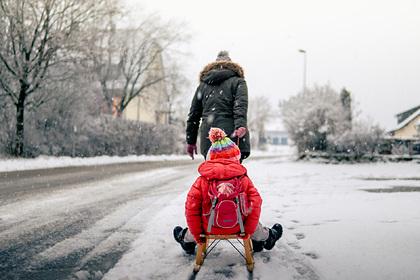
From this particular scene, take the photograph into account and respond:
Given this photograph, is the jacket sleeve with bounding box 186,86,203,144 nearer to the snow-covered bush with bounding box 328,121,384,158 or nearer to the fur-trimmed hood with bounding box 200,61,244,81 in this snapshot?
the fur-trimmed hood with bounding box 200,61,244,81

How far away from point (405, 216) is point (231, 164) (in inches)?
118

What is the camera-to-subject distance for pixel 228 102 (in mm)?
4176

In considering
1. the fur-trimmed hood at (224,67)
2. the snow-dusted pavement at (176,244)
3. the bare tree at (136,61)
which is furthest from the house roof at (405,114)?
the fur-trimmed hood at (224,67)

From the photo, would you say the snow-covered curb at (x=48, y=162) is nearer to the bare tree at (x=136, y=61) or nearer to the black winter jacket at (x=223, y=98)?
the bare tree at (x=136, y=61)

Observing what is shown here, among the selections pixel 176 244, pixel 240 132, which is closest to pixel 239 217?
pixel 240 132

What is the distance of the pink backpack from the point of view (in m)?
3.22

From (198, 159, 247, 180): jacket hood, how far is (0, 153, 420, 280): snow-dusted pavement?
2.58 feet

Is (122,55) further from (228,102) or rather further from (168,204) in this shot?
(228,102)

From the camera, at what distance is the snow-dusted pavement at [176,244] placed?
10.9 feet

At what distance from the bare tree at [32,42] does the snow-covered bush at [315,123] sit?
39.2 ft

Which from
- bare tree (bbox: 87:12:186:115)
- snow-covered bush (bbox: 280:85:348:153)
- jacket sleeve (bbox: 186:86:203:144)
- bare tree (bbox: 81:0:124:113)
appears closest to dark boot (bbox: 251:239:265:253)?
jacket sleeve (bbox: 186:86:203:144)

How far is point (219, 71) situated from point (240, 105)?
1.38ft

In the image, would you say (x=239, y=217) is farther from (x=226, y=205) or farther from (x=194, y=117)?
(x=194, y=117)

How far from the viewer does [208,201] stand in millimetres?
3277
